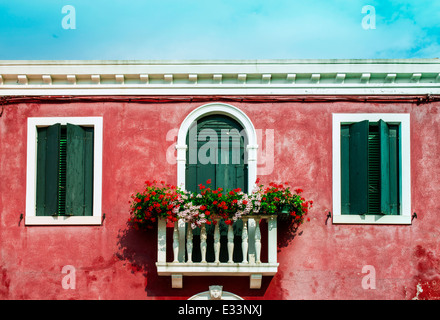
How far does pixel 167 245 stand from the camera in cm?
986

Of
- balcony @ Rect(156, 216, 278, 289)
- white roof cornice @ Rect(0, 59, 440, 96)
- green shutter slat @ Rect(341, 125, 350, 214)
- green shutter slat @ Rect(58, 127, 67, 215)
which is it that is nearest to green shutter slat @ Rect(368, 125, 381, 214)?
green shutter slat @ Rect(341, 125, 350, 214)

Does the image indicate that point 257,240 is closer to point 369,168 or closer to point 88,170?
point 369,168

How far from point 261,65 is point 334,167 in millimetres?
2099

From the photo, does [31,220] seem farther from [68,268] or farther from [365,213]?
[365,213]

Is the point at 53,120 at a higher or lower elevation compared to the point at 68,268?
higher

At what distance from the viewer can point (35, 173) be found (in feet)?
33.2

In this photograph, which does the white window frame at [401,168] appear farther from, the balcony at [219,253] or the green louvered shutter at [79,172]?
the green louvered shutter at [79,172]

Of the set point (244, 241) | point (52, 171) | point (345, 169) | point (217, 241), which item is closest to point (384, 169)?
point (345, 169)

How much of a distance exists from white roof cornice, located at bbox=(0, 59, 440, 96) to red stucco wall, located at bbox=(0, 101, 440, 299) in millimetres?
263

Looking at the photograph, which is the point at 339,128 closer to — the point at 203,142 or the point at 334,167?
the point at 334,167

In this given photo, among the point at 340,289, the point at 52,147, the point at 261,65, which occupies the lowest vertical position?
the point at 340,289

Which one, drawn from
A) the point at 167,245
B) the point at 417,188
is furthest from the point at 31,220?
the point at 417,188

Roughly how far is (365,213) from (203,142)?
9.62 feet

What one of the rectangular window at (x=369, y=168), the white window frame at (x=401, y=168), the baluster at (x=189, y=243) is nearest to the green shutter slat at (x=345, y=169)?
the rectangular window at (x=369, y=168)
